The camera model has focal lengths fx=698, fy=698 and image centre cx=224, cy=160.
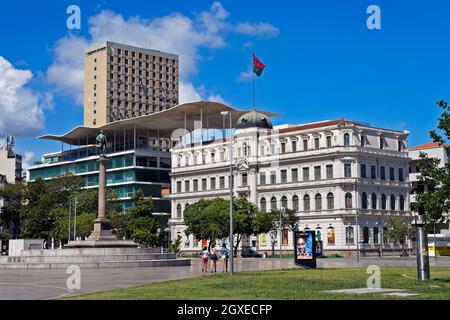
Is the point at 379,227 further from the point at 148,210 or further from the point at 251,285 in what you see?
the point at 251,285

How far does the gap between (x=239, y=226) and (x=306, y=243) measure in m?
47.4

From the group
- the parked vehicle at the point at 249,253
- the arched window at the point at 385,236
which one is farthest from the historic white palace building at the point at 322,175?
the parked vehicle at the point at 249,253

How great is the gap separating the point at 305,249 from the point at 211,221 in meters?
50.7

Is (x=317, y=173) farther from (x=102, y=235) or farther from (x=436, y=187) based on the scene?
(x=436, y=187)

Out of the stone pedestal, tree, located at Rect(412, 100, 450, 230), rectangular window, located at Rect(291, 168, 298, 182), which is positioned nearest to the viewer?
tree, located at Rect(412, 100, 450, 230)

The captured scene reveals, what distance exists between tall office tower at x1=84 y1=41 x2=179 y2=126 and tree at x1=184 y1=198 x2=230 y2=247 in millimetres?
74216

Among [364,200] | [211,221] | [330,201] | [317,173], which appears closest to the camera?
[211,221]

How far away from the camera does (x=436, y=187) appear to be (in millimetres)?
29297

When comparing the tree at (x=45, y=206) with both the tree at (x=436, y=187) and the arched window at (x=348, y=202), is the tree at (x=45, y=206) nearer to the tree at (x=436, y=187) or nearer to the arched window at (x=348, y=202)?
the arched window at (x=348, y=202)

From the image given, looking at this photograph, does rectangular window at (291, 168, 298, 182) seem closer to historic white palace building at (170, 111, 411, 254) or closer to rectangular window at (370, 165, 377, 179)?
historic white palace building at (170, 111, 411, 254)

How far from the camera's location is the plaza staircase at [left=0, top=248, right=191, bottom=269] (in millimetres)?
50688

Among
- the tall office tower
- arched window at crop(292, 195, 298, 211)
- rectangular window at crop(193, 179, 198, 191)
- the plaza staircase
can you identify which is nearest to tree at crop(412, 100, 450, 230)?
the plaza staircase

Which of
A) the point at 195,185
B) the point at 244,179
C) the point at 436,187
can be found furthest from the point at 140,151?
the point at 436,187

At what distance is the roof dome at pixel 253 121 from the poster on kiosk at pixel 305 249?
6677 centimetres
